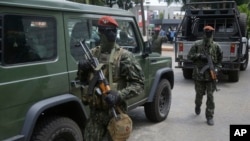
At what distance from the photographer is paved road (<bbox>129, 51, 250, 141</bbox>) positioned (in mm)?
5461

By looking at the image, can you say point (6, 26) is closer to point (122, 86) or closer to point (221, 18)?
point (122, 86)

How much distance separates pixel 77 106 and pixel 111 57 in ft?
3.27

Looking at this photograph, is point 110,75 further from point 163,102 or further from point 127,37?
point 163,102

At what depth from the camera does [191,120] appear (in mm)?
6379

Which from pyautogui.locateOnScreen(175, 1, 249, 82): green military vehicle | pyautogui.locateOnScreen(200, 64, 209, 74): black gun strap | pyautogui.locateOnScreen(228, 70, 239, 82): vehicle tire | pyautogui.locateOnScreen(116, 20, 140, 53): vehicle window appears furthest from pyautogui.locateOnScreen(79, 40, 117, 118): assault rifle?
pyautogui.locateOnScreen(228, 70, 239, 82): vehicle tire

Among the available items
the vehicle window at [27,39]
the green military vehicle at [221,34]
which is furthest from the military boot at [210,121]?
the green military vehicle at [221,34]

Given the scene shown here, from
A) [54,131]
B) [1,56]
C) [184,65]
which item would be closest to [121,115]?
[54,131]

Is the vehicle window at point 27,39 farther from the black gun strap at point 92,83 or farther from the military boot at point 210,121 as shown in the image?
the military boot at point 210,121

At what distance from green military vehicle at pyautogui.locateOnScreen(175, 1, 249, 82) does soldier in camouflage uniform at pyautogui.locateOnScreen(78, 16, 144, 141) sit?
6.90 meters

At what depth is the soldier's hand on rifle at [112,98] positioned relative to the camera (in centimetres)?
283

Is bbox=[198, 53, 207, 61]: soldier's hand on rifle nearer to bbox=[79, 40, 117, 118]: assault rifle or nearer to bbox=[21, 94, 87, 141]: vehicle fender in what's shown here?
bbox=[21, 94, 87, 141]: vehicle fender

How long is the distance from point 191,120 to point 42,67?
3.61m

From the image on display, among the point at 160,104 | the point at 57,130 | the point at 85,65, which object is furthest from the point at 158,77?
the point at 85,65

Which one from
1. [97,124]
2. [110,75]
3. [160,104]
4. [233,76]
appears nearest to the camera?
[110,75]
